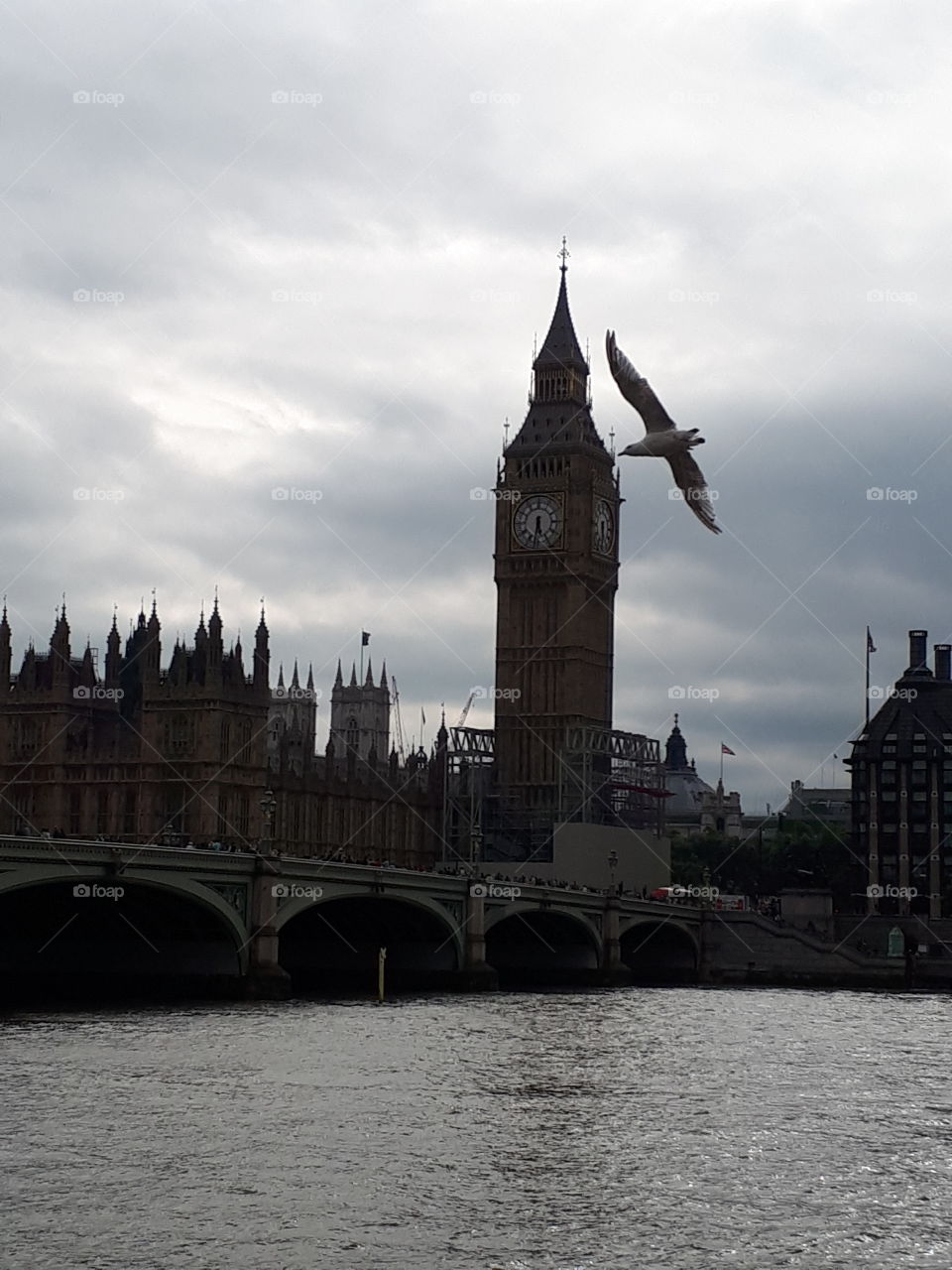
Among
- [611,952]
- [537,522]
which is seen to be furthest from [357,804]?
[611,952]

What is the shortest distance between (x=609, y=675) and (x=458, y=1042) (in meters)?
98.9

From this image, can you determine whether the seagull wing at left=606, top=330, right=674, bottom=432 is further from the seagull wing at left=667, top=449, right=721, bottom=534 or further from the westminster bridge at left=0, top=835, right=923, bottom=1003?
the westminster bridge at left=0, top=835, right=923, bottom=1003

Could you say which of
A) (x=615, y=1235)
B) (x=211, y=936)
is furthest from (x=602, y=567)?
Answer: (x=615, y=1235)

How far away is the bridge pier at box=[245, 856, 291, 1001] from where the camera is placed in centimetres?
7406

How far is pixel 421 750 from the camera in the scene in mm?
150125

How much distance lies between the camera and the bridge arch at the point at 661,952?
115562 mm

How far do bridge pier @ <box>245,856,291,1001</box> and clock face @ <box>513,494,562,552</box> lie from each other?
271 feet

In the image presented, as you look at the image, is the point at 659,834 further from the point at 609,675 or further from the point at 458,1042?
the point at 458,1042

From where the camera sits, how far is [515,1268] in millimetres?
29406

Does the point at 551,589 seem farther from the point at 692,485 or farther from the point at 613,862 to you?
the point at 692,485
